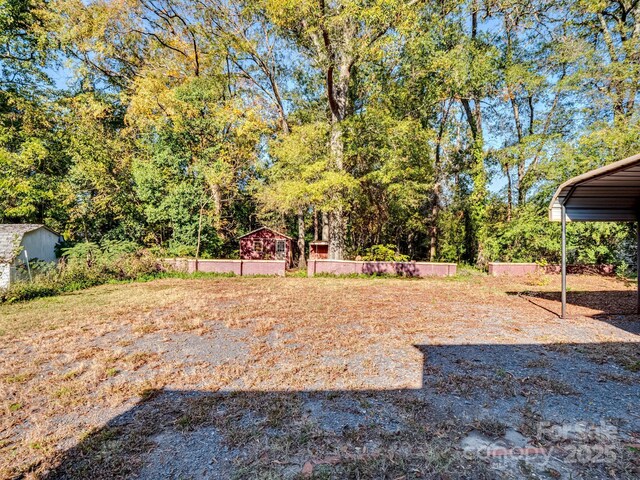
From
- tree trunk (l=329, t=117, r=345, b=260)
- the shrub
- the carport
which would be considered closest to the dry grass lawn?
the carport

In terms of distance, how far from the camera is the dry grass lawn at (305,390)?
1.99 meters

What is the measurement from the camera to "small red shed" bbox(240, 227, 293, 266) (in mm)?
16859

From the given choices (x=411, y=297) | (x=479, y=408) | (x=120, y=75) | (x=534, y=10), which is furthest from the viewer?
(x=120, y=75)

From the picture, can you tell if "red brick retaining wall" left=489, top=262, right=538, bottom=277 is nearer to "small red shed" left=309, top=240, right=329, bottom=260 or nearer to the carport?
the carport

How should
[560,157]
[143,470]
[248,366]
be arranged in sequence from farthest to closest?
[560,157] < [248,366] < [143,470]

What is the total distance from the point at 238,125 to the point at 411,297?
40.4 feet

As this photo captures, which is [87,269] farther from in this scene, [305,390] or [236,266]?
[305,390]

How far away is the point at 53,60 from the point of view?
15.8 meters

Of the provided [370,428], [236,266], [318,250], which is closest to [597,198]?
[370,428]

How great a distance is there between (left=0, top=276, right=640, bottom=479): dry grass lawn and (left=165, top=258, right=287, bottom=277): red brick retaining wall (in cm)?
626

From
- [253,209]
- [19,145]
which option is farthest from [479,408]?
[19,145]

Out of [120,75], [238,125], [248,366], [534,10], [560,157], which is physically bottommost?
[248,366]

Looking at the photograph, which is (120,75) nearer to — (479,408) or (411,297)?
(411,297)

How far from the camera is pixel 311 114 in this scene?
667 inches
